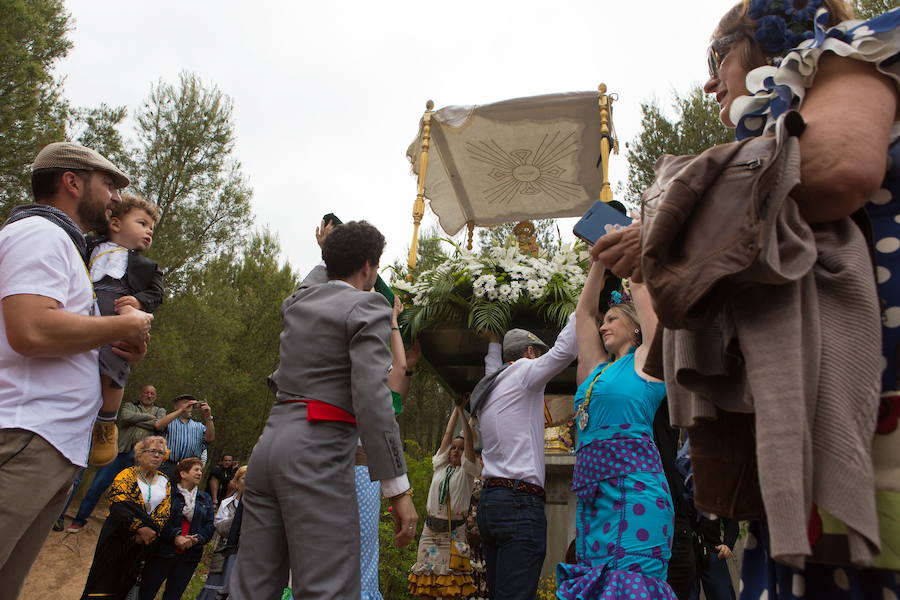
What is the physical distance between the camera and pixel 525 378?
169 inches

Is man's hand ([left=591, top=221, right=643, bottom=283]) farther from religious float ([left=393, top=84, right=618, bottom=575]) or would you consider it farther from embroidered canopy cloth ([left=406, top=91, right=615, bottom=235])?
embroidered canopy cloth ([left=406, top=91, right=615, bottom=235])

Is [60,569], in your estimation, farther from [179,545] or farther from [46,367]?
[46,367]

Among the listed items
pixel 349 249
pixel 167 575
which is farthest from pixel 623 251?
pixel 167 575

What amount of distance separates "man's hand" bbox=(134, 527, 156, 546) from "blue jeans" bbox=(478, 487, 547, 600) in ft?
11.5

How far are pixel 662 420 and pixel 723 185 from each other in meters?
2.49

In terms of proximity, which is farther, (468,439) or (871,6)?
(871,6)

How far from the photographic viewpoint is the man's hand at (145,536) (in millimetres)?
5949

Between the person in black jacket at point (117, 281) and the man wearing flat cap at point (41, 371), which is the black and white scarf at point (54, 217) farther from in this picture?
the person in black jacket at point (117, 281)

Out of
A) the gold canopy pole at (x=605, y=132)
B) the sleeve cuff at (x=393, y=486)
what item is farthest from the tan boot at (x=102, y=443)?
the gold canopy pole at (x=605, y=132)

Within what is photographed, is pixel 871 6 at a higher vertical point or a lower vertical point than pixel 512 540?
higher

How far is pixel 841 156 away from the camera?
1047mm

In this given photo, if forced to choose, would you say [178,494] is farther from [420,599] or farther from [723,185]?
[723,185]

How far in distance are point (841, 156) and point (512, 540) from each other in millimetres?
3315

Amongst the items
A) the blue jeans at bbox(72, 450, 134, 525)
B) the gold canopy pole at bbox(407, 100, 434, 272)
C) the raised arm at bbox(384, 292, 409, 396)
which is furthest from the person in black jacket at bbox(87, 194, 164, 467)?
the blue jeans at bbox(72, 450, 134, 525)
